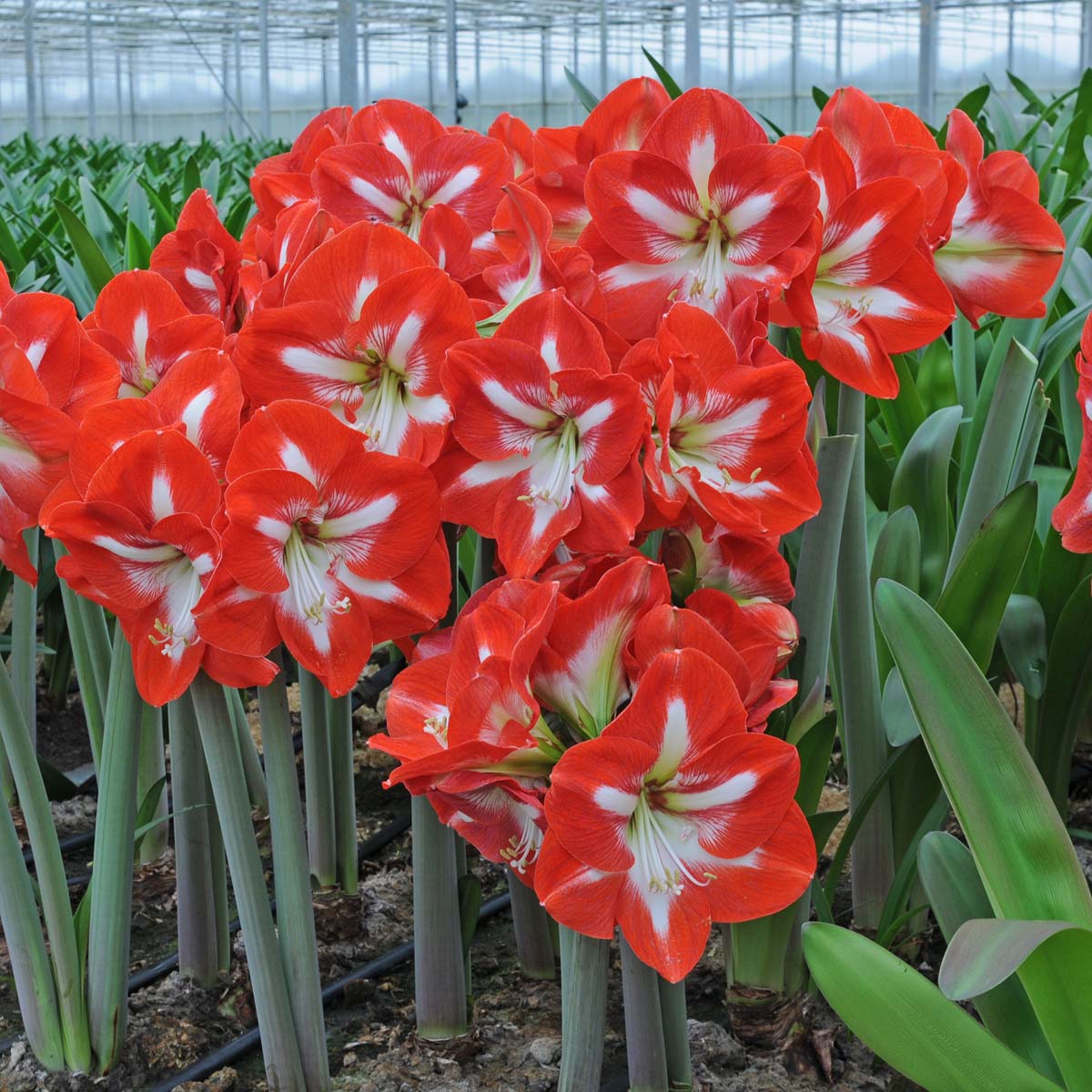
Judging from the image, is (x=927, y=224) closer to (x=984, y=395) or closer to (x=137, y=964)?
(x=984, y=395)

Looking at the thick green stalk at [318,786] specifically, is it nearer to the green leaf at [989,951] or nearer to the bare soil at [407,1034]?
the bare soil at [407,1034]

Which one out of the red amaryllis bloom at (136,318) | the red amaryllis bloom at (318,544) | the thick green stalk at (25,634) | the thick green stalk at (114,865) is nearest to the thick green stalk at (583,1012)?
the red amaryllis bloom at (318,544)

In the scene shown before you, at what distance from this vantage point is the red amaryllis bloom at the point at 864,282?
80 cm

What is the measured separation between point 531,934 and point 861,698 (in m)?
0.34

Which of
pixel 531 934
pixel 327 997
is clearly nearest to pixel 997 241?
pixel 531 934

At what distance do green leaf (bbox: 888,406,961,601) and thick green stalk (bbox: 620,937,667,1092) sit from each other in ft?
1.64

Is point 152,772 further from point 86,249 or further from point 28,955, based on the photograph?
point 86,249

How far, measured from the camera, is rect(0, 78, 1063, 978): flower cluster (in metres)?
0.71

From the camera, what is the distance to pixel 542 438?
0.76 m

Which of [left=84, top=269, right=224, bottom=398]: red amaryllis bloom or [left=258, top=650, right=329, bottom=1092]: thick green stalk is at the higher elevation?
[left=84, top=269, right=224, bottom=398]: red amaryllis bloom

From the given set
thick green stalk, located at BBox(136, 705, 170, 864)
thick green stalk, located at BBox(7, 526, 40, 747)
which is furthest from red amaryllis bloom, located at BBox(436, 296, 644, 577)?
thick green stalk, located at BBox(7, 526, 40, 747)

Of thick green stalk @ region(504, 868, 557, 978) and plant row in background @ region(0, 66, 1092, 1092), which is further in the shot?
thick green stalk @ region(504, 868, 557, 978)

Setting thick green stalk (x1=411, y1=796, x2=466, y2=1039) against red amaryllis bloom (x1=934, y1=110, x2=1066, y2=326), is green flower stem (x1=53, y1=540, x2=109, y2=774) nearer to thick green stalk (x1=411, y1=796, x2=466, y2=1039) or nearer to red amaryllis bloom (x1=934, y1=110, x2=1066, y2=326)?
thick green stalk (x1=411, y1=796, x2=466, y2=1039)

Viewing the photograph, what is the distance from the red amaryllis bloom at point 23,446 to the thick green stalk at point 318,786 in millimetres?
308
